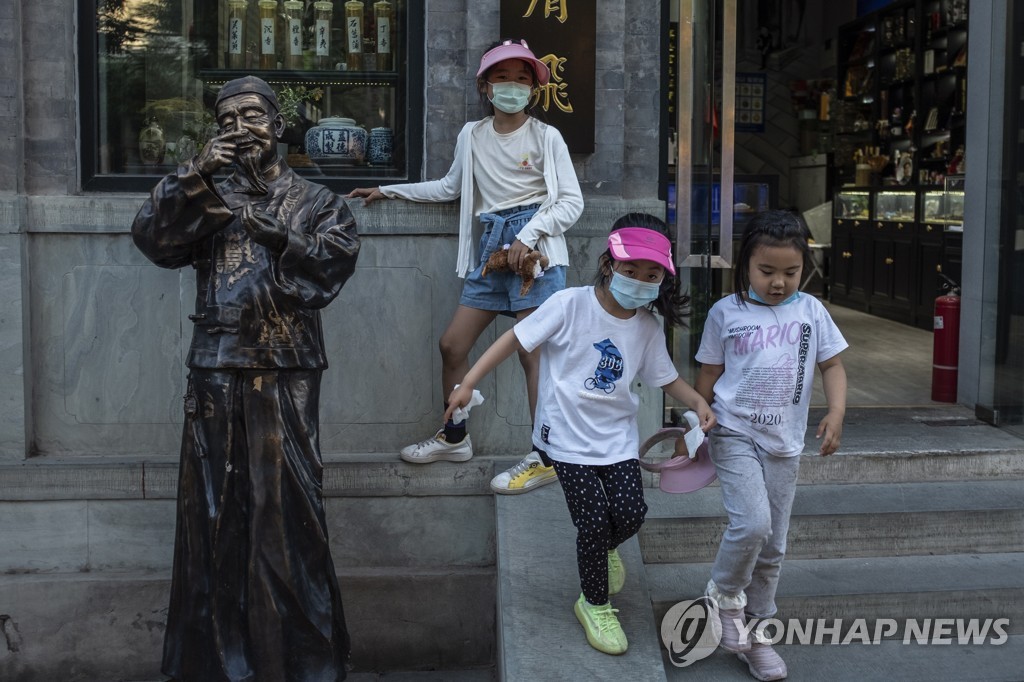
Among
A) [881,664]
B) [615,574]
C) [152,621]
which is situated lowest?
[152,621]

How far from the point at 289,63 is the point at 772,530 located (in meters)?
3.37

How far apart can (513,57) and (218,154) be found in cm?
161

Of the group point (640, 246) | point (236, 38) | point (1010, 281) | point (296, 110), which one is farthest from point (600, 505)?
point (1010, 281)

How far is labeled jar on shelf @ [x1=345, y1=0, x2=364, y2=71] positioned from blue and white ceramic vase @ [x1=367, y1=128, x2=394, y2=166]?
0.36 metres

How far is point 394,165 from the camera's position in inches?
230

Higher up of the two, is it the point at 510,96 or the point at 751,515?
the point at 510,96

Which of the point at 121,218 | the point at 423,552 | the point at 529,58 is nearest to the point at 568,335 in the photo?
the point at 529,58

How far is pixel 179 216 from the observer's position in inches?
157

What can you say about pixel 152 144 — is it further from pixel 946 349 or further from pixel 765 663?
pixel 946 349

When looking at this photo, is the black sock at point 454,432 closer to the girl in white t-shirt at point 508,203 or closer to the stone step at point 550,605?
the girl in white t-shirt at point 508,203

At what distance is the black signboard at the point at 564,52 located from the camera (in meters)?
5.50

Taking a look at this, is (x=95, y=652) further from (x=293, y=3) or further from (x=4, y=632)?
(x=293, y=3)

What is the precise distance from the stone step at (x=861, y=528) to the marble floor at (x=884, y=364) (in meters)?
1.77

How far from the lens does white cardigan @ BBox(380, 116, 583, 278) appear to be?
5.13 meters
